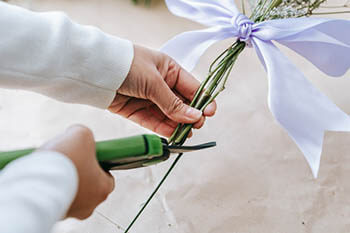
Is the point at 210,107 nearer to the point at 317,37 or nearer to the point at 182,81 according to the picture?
the point at 182,81

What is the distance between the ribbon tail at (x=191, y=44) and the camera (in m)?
0.59

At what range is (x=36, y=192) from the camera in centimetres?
26

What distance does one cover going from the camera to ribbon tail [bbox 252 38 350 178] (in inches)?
19.5

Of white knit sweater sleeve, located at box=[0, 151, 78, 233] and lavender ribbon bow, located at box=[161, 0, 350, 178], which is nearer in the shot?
white knit sweater sleeve, located at box=[0, 151, 78, 233]

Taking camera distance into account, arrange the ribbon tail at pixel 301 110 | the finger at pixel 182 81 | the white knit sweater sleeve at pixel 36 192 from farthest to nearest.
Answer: the finger at pixel 182 81 < the ribbon tail at pixel 301 110 < the white knit sweater sleeve at pixel 36 192

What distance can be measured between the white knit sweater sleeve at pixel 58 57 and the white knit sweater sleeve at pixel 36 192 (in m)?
0.27

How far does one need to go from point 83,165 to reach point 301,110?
1.06ft

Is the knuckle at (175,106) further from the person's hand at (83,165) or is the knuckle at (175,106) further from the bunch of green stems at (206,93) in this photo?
the person's hand at (83,165)

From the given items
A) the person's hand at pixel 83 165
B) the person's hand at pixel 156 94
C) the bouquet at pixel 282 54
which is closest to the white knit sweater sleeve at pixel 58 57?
the person's hand at pixel 156 94

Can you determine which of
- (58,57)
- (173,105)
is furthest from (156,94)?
(58,57)

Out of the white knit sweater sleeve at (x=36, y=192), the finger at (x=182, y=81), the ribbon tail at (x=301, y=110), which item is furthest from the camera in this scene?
the finger at (x=182, y=81)

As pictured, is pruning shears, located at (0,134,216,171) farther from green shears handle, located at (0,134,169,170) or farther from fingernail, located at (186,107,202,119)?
fingernail, located at (186,107,202,119)

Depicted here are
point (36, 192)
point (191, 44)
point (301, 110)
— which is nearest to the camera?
point (36, 192)

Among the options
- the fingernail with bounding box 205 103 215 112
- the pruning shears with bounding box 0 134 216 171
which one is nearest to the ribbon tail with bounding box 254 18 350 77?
the fingernail with bounding box 205 103 215 112
